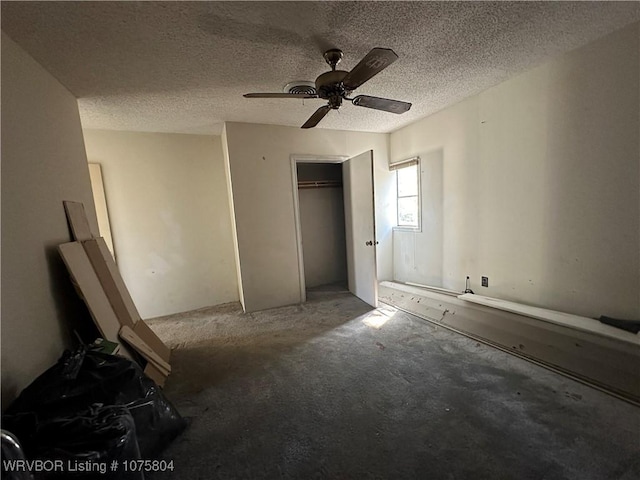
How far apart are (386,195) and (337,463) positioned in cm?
348

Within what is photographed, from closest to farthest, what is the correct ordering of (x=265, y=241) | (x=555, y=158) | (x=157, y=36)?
(x=157, y=36) → (x=555, y=158) → (x=265, y=241)

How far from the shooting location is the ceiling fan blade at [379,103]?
1968 mm

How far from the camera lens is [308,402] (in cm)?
185

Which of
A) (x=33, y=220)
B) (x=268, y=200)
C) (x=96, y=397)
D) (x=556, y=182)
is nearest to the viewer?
(x=96, y=397)

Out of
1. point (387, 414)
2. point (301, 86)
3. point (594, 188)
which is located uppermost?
point (301, 86)

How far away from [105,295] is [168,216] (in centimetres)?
166

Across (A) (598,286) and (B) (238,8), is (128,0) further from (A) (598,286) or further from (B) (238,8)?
(A) (598,286)

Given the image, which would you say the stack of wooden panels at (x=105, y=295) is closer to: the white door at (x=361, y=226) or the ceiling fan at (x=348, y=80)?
the ceiling fan at (x=348, y=80)

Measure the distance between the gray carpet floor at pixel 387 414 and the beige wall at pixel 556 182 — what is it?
2.59 feet

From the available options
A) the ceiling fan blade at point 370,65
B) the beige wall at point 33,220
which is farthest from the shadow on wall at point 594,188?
the beige wall at point 33,220

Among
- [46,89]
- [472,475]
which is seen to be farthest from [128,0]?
[472,475]

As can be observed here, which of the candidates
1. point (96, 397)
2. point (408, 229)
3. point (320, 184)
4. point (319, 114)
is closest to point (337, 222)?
point (320, 184)

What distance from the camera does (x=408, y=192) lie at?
3.99m

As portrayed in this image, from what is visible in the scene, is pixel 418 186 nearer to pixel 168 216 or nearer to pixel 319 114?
pixel 319 114
